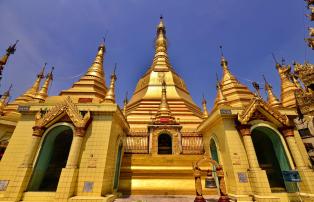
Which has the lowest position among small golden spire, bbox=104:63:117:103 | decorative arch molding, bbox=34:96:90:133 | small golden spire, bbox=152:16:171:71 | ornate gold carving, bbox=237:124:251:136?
ornate gold carving, bbox=237:124:251:136

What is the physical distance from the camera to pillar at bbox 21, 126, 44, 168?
30.1 ft

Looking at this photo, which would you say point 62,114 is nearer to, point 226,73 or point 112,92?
point 112,92

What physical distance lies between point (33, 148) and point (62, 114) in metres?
2.30

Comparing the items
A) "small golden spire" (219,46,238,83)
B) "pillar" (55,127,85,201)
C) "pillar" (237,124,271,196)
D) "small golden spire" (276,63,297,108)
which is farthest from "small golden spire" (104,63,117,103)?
"small golden spire" (276,63,297,108)

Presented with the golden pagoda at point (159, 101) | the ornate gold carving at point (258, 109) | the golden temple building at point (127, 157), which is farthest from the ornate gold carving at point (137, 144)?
the ornate gold carving at point (258, 109)

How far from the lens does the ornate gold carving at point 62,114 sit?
388 inches

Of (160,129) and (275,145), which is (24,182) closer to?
(160,129)

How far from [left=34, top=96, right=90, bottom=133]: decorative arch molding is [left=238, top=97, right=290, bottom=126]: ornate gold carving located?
932 cm

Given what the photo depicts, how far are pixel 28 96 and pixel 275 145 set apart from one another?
24.0 meters

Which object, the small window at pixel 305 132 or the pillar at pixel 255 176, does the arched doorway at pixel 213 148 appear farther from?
the small window at pixel 305 132

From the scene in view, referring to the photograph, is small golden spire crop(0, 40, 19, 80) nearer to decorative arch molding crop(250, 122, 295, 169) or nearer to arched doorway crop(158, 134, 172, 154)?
arched doorway crop(158, 134, 172, 154)

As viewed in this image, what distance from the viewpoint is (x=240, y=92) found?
18891mm

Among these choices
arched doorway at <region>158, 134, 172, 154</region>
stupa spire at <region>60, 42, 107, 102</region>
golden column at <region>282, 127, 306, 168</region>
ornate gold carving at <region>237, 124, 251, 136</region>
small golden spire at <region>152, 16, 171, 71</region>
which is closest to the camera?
golden column at <region>282, 127, 306, 168</region>

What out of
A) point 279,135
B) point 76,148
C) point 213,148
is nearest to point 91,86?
point 76,148
